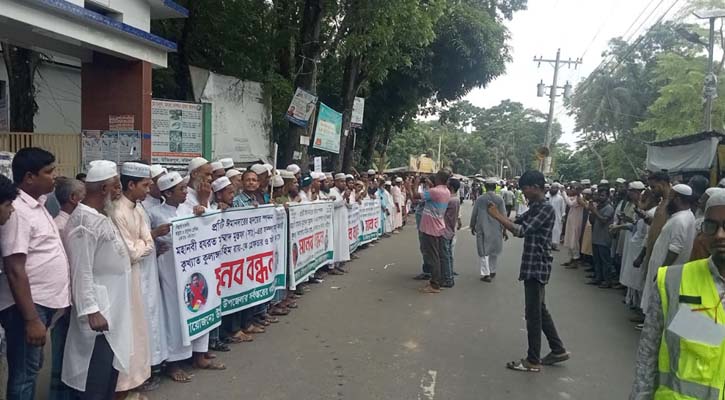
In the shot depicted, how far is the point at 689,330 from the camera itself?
2.22 metres

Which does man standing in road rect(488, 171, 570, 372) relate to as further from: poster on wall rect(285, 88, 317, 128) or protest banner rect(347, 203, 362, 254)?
poster on wall rect(285, 88, 317, 128)

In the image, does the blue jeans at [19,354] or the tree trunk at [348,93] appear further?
the tree trunk at [348,93]

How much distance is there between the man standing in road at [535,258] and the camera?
17.6 ft

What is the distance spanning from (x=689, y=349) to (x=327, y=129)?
515 inches

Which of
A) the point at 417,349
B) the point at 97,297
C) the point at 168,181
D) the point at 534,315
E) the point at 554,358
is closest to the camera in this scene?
the point at 97,297

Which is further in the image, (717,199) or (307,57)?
(307,57)

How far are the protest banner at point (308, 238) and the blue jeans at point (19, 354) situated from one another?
431 centimetres

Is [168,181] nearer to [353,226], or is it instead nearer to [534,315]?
[534,315]

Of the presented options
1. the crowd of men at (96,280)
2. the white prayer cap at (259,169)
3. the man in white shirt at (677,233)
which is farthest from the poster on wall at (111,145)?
the man in white shirt at (677,233)

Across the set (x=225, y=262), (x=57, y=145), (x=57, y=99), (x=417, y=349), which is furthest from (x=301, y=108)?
(x=417, y=349)

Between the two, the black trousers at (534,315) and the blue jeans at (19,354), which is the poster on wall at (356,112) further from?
the blue jeans at (19,354)

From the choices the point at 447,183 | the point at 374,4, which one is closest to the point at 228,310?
the point at 447,183

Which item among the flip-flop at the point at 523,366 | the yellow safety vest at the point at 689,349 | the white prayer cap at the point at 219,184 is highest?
the white prayer cap at the point at 219,184

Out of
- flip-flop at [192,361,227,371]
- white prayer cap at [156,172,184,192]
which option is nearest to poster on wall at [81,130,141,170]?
white prayer cap at [156,172,184,192]
